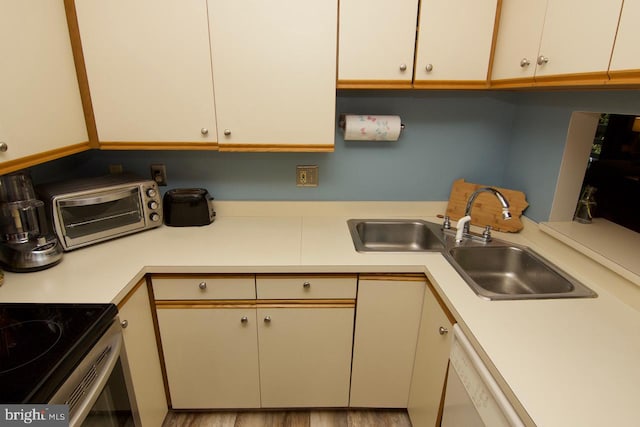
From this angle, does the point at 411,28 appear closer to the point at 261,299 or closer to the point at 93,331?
the point at 261,299

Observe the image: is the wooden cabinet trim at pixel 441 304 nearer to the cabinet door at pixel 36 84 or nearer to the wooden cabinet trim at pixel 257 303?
the wooden cabinet trim at pixel 257 303

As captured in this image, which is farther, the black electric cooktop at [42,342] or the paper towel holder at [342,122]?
the paper towel holder at [342,122]

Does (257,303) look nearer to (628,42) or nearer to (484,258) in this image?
(484,258)

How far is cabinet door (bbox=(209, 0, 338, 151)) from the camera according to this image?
139 cm

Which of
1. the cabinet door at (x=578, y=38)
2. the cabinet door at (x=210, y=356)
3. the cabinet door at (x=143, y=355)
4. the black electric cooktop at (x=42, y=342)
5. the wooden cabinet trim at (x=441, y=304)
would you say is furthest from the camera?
the cabinet door at (x=210, y=356)

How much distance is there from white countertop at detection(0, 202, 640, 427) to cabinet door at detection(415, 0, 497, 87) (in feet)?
2.31

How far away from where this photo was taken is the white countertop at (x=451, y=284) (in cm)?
84

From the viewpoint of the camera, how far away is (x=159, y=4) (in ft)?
4.48

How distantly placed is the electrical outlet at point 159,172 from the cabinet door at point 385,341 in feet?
3.88

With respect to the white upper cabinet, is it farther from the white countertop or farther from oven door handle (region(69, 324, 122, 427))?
oven door handle (region(69, 324, 122, 427))

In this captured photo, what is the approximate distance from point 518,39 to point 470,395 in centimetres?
126

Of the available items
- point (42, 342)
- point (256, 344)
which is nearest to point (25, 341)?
point (42, 342)

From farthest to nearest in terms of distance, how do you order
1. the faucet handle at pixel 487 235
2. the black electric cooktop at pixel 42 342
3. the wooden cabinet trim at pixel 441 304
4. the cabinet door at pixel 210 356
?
1. the faucet handle at pixel 487 235
2. the cabinet door at pixel 210 356
3. the wooden cabinet trim at pixel 441 304
4. the black electric cooktop at pixel 42 342

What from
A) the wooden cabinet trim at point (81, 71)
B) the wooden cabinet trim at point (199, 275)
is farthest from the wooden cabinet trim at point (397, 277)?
the wooden cabinet trim at point (81, 71)
